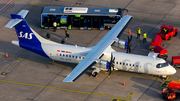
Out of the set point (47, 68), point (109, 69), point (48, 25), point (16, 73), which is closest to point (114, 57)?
point (109, 69)

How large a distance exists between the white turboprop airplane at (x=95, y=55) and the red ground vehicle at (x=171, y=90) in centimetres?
307

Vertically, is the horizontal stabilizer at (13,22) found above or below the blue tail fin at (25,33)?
above

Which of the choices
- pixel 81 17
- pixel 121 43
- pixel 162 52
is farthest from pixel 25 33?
pixel 162 52

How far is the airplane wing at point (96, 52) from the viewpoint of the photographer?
43.6 m

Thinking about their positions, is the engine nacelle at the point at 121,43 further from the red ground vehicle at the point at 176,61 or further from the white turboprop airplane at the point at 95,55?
the red ground vehicle at the point at 176,61

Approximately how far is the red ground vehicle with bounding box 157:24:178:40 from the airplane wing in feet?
20.1

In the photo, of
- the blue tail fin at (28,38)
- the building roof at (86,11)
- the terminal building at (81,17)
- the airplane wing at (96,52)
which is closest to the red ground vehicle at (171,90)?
the airplane wing at (96,52)

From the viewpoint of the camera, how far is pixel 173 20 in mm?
63344

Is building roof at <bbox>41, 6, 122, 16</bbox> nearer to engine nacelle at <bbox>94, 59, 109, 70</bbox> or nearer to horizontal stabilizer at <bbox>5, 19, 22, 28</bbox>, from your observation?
horizontal stabilizer at <bbox>5, 19, 22, 28</bbox>

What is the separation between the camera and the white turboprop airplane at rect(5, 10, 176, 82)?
4797cm

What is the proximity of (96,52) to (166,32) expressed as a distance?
15078mm

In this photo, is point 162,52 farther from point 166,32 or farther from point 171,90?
point 171,90

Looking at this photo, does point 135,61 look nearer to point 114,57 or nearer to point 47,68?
point 114,57

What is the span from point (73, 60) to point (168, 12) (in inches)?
919
